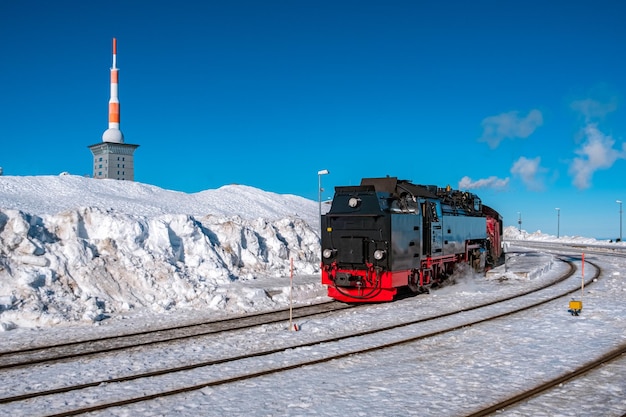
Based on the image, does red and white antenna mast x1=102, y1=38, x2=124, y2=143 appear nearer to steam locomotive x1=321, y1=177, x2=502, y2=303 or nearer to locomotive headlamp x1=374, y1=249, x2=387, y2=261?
steam locomotive x1=321, y1=177, x2=502, y2=303

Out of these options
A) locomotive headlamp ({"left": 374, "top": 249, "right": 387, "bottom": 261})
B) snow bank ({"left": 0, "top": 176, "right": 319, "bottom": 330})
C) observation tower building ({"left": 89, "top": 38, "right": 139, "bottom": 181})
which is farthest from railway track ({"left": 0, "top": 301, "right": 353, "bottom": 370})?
observation tower building ({"left": 89, "top": 38, "right": 139, "bottom": 181})

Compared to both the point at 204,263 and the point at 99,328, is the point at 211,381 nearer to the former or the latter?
the point at 99,328

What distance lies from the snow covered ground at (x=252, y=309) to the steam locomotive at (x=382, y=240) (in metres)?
0.83

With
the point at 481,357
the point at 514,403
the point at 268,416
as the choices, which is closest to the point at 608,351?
the point at 481,357

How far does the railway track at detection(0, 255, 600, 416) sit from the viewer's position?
734 cm

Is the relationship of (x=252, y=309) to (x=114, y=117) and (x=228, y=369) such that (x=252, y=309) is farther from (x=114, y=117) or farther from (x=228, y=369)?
(x=114, y=117)

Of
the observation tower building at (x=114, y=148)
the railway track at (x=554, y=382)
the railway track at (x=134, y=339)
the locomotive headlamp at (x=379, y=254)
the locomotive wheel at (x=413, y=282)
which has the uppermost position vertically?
the observation tower building at (x=114, y=148)

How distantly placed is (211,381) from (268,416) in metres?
1.76

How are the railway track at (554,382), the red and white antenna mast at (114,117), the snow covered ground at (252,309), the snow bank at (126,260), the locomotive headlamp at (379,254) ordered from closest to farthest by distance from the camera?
the railway track at (554,382)
the snow covered ground at (252,309)
the snow bank at (126,260)
the locomotive headlamp at (379,254)
the red and white antenna mast at (114,117)

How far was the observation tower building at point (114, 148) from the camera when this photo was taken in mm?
73875

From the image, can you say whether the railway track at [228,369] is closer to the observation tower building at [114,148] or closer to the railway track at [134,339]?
the railway track at [134,339]

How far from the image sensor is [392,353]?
9.89 m

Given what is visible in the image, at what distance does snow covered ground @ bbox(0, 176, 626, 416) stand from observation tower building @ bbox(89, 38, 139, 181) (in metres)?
48.4

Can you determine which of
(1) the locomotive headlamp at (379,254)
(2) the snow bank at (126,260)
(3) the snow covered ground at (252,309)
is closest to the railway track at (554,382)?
(3) the snow covered ground at (252,309)
